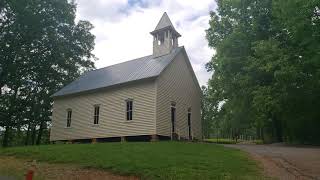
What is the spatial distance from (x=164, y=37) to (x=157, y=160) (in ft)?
53.5

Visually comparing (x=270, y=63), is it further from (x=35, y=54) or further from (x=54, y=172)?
(x=35, y=54)

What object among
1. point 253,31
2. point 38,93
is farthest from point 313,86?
point 38,93

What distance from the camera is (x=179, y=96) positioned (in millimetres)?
27797

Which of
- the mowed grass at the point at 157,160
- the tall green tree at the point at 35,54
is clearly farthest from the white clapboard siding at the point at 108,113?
the tall green tree at the point at 35,54

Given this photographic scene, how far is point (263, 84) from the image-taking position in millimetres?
30188

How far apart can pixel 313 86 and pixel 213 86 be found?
31.1 ft

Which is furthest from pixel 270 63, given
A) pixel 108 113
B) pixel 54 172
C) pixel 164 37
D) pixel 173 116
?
pixel 54 172

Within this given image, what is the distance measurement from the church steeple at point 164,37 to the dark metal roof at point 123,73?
23.0 inches

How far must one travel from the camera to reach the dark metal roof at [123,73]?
85.6 feet

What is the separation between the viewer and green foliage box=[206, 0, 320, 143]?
24562mm

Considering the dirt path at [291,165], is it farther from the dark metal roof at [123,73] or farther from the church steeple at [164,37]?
the church steeple at [164,37]

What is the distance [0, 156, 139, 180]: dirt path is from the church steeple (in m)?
15.5

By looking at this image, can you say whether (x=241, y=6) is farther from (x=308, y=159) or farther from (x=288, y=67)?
(x=308, y=159)

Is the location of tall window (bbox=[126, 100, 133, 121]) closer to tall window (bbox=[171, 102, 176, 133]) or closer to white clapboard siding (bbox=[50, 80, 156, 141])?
white clapboard siding (bbox=[50, 80, 156, 141])
